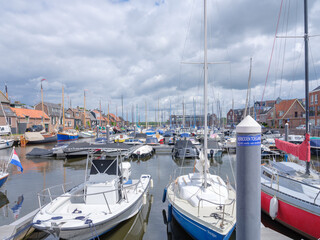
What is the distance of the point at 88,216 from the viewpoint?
313 inches

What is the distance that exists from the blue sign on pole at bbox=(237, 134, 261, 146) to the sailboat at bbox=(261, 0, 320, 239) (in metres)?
6.80

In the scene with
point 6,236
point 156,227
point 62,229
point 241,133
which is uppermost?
point 241,133

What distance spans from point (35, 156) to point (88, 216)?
2582cm

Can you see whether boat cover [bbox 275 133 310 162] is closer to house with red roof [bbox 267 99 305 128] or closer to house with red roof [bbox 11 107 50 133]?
house with red roof [bbox 267 99 305 128]

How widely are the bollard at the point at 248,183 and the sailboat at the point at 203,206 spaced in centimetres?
373

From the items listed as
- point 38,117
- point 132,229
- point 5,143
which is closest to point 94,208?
point 132,229

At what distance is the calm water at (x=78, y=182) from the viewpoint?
941 centimetres

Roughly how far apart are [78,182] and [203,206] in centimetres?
1271

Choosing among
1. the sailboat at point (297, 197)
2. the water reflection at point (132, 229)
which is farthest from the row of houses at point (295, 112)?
the water reflection at point (132, 229)

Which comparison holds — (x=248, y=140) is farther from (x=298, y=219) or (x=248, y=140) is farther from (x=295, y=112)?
(x=295, y=112)

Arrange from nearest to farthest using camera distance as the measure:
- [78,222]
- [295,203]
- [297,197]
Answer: [78,222], [295,203], [297,197]

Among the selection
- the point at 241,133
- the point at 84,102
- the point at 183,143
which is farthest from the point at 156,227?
the point at 84,102

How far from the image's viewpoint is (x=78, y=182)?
17.3 meters

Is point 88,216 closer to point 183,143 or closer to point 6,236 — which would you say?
point 6,236
